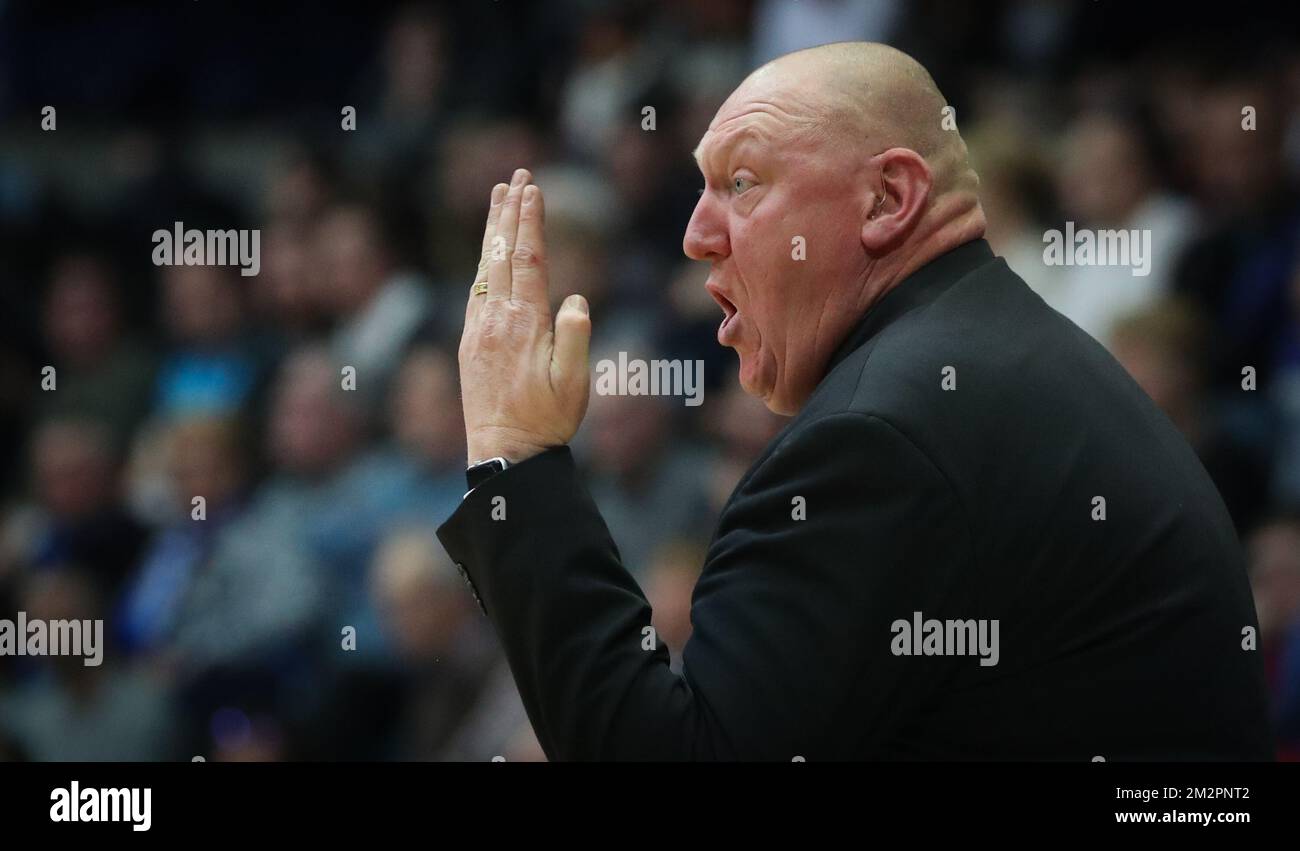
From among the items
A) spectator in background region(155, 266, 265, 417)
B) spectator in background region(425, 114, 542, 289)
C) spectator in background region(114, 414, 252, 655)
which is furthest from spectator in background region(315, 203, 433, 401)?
spectator in background region(114, 414, 252, 655)

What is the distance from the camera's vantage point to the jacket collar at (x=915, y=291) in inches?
70.9

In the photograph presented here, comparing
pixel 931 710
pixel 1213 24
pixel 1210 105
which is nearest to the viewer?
pixel 931 710

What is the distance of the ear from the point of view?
1.83 metres

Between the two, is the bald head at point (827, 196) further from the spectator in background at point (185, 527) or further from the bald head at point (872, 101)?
the spectator in background at point (185, 527)

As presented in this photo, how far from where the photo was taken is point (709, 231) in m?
1.90

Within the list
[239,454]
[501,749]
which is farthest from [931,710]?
[239,454]

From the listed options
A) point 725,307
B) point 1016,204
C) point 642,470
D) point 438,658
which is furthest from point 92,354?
point 725,307

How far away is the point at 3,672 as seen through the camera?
4.63 meters

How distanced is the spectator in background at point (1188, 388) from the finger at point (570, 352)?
2.15 m

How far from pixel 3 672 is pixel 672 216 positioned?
7.15 feet

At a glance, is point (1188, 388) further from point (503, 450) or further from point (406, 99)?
point (406, 99)

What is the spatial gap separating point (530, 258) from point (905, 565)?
1.79ft

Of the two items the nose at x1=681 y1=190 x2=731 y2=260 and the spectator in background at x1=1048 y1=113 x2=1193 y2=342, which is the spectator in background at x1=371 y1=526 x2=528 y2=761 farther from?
the nose at x1=681 y1=190 x2=731 y2=260

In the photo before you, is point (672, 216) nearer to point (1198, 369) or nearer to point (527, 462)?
point (1198, 369)
